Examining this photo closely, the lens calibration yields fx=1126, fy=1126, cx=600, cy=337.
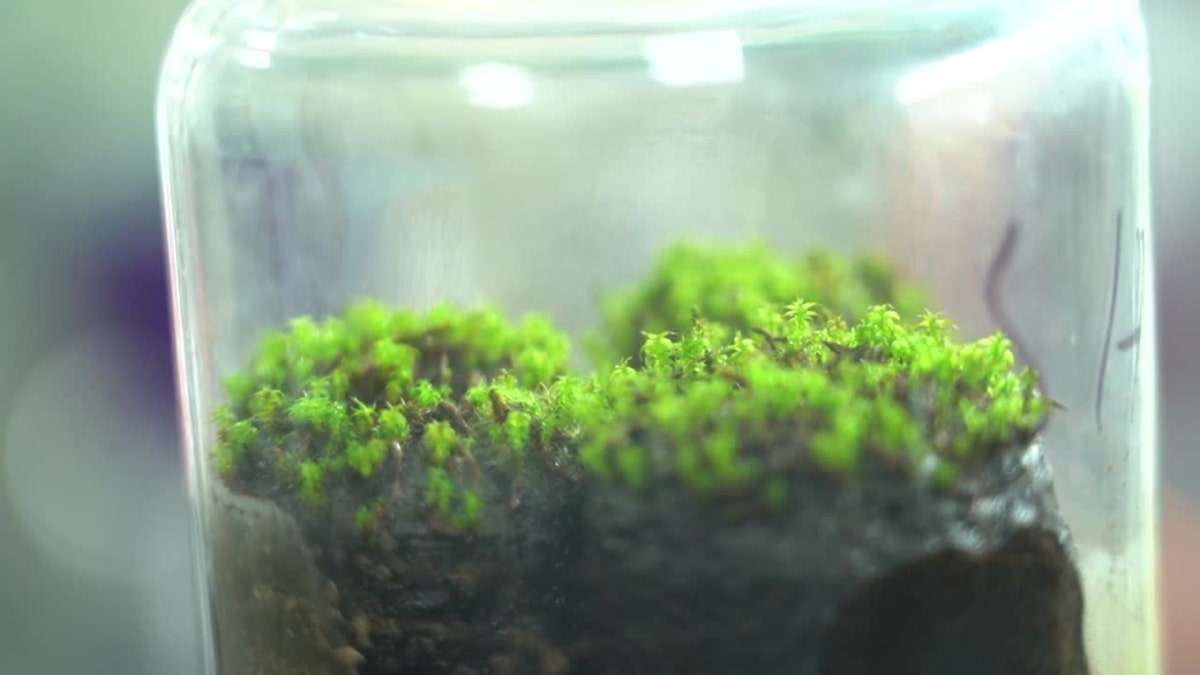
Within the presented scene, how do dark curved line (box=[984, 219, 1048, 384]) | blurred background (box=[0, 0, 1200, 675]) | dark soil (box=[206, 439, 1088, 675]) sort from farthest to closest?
1. blurred background (box=[0, 0, 1200, 675])
2. dark curved line (box=[984, 219, 1048, 384])
3. dark soil (box=[206, 439, 1088, 675])

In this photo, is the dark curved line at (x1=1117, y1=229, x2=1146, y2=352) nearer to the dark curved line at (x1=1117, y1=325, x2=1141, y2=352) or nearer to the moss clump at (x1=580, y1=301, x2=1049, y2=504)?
the dark curved line at (x1=1117, y1=325, x2=1141, y2=352)

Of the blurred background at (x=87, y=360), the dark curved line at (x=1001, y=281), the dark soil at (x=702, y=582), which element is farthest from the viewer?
the blurred background at (x=87, y=360)

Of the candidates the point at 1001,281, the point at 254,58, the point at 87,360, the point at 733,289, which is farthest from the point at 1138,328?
the point at 87,360

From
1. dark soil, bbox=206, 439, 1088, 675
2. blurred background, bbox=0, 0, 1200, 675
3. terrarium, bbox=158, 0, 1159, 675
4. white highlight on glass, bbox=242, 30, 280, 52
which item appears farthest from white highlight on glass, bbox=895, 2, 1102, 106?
blurred background, bbox=0, 0, 1200, 675

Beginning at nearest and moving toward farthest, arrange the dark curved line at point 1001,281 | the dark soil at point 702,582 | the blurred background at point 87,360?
the dark soil at point 702,582, the dark curved line at point 1001,281, the blurred background at point 87,360

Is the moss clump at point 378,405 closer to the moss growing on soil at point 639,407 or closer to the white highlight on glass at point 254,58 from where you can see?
the moss growing on soil at point 639,407

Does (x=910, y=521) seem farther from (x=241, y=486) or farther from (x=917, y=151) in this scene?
(x=241, y=486)

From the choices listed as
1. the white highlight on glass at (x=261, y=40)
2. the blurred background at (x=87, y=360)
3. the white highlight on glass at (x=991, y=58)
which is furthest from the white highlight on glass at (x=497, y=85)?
the blurred background at (x=87, y=360)
